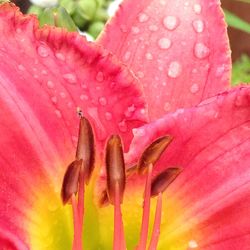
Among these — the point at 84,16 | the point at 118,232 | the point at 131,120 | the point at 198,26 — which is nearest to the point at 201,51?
the point at 198,26

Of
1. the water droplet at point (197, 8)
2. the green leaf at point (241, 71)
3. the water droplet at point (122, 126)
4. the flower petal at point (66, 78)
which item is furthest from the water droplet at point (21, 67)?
the green leaf at point (241, 71)

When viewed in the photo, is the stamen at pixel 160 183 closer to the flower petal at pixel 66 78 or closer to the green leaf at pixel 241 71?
the flower petal at pixel 66 78

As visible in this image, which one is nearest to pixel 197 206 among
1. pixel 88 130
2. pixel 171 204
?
pixel 171 204

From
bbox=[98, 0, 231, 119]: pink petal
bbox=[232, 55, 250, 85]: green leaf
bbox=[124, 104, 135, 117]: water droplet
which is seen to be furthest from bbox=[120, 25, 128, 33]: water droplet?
bbox=[232, 55, 250, 85]: green leaf

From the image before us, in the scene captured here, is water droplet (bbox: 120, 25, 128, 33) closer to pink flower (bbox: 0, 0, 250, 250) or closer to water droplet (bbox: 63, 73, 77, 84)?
pink flower (bbox: 0, 0, 250, 250)

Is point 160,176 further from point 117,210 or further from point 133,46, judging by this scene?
point 133,46
